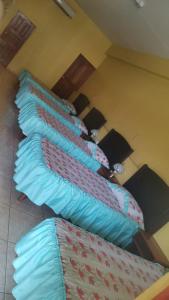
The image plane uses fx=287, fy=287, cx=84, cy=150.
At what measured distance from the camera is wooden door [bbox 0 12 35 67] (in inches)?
247

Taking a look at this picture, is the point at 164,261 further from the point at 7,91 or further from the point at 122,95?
the point at 7,91

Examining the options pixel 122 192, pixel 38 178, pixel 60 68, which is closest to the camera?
pixel 38 178

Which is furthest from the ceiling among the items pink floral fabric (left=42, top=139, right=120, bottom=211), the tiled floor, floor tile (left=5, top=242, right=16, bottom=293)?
floor tile (left=5, top=242, right=16, bottom=293)

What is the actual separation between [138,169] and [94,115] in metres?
2.02

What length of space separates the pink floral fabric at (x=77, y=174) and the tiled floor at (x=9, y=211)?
1.74 feet

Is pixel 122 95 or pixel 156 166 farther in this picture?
pixel 122 95

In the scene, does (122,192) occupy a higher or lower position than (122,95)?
lower

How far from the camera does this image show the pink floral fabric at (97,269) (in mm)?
2094

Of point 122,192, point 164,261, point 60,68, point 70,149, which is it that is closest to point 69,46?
point 60,68

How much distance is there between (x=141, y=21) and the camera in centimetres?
396

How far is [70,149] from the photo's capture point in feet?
13.6

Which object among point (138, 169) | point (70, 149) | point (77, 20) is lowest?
point (70, 149)

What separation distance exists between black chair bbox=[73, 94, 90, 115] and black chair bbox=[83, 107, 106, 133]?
0.51 meters

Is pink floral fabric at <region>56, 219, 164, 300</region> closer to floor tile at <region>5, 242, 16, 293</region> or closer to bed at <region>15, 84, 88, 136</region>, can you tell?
floor tile at <region>5, 242, 16, 293</region>
